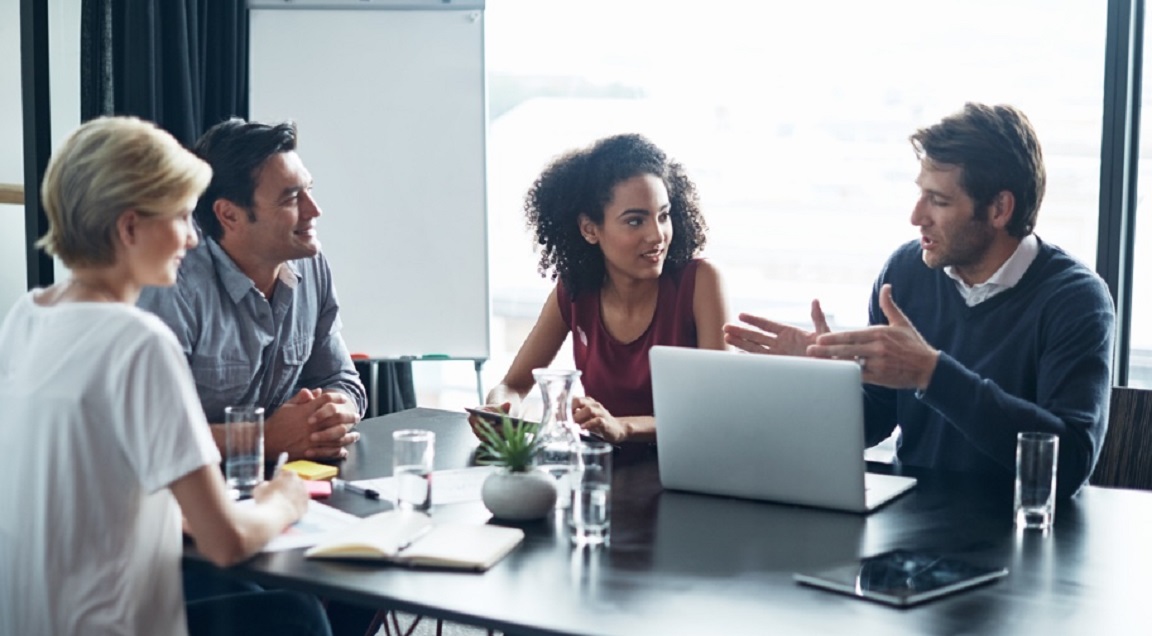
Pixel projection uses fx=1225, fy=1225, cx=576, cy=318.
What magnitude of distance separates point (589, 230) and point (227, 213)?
0.83 m

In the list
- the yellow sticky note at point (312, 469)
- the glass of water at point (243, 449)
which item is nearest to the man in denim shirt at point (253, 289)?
the yellow sticky note at point (312, 469)

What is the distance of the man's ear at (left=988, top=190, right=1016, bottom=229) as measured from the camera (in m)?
2.38

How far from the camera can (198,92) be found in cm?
386

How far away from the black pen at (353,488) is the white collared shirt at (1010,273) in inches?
48.1

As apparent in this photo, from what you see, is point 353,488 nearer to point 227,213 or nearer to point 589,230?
point 227,213

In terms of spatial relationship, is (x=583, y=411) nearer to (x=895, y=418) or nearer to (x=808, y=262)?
(x=895, y=418)

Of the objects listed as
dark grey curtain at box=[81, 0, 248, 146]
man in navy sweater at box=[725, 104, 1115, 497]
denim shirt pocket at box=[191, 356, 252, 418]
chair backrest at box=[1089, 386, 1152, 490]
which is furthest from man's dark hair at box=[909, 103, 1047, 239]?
dark grey curtain at box=[81, 0, 248, 146]

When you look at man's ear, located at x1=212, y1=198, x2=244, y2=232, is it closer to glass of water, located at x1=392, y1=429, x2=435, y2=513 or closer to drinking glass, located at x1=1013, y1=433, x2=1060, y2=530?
glass of water, located at x1=392, y1=429, x2=435, y2=513

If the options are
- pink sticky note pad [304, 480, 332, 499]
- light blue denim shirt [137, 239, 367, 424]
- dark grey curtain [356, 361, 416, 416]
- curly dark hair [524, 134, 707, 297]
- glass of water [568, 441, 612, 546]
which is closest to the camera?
glass of water [568, 441, 612, 546]

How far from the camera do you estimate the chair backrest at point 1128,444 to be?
7.91 feet

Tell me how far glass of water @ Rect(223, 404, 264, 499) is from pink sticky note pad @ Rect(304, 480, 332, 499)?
9 centimetres

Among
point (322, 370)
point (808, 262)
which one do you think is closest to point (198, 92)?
point (322, 370)

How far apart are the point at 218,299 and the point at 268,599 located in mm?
778

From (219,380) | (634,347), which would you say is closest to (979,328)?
(634,347)
